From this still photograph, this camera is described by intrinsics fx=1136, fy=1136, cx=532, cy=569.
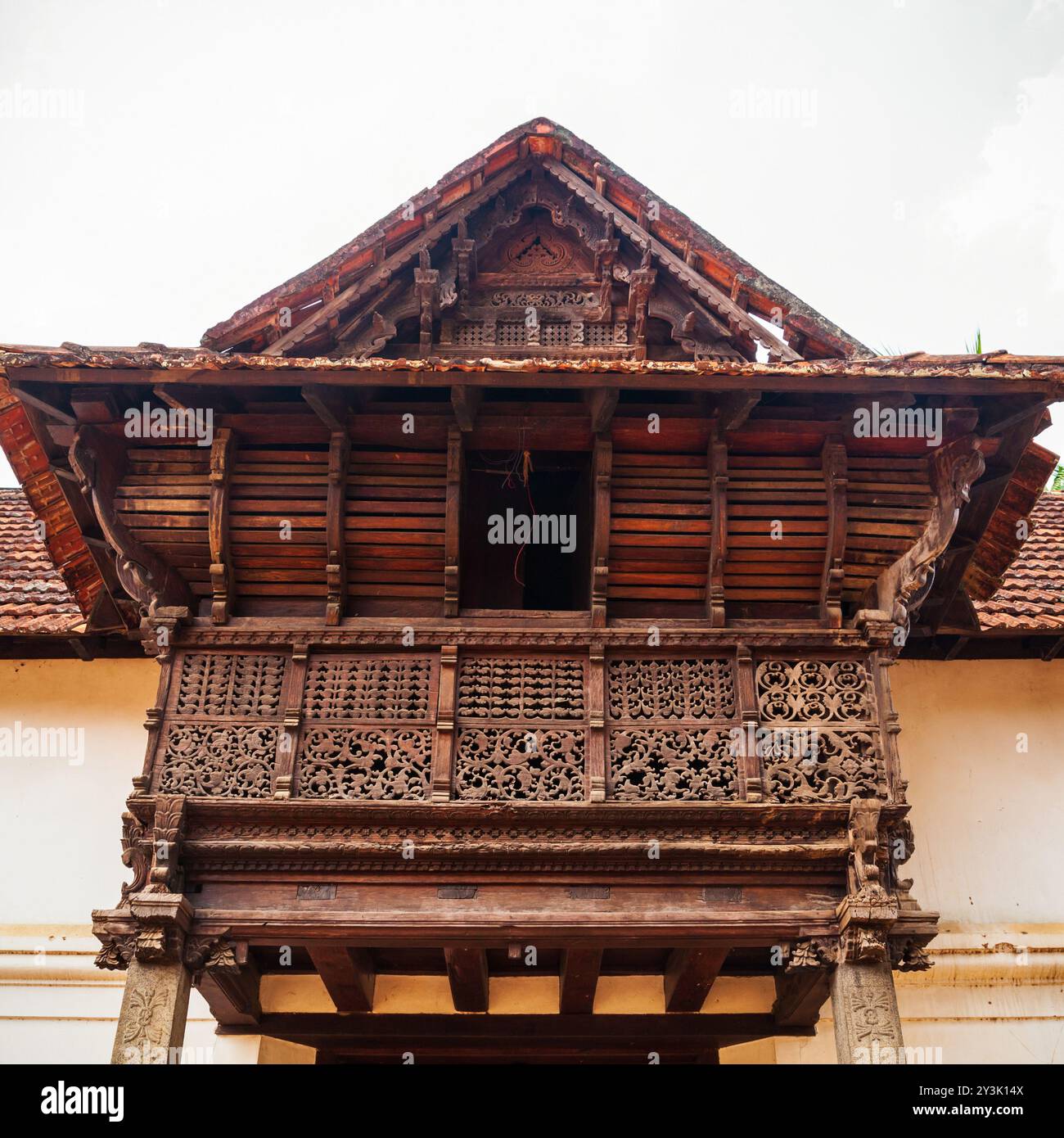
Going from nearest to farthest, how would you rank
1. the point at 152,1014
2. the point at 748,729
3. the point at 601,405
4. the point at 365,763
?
the point at 152,1014 < the point at 365,763 < the point at 748,729 < the point at 601,405

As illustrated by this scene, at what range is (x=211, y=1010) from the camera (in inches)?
329

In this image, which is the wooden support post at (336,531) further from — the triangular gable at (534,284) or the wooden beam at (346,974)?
the wooden beam at (346,974)

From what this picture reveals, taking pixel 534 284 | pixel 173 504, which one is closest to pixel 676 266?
pixel 534 284

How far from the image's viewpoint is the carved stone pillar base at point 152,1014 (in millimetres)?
6539

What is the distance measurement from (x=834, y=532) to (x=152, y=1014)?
17.4 feet

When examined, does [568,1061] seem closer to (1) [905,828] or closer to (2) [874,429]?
(1) [905,828]

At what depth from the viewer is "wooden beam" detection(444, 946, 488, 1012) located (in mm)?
7541

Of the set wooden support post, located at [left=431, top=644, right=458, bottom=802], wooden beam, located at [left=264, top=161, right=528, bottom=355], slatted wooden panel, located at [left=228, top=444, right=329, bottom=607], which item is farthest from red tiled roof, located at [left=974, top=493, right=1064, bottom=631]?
slatted wooden panel, located at [left=228, top=444, right=329, bottom=607]

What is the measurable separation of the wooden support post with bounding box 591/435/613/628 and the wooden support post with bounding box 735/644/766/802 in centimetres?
99

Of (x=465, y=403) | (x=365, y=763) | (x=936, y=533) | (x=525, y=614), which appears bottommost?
(x=365, y=763)

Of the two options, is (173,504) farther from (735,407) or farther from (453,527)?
(735,407)

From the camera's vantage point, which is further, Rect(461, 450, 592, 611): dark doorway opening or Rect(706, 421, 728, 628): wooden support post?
Rect(461, 450, 592, 611): dark doorway opening

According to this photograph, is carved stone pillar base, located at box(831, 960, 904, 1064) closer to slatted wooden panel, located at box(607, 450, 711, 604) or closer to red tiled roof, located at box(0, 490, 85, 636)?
slatted wooden panel, located at box(607, 450, 711, 604)

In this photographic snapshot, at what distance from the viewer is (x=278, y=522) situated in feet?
26.1
